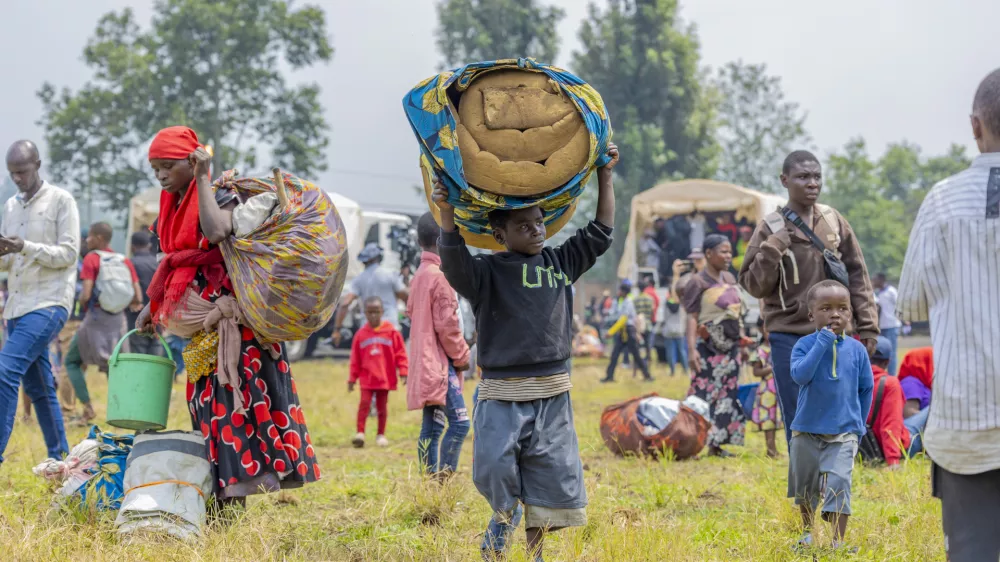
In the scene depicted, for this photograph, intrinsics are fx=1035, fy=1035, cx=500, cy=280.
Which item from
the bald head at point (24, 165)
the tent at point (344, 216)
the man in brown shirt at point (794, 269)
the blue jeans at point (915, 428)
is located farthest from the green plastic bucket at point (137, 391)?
the tent at point (344, 216)

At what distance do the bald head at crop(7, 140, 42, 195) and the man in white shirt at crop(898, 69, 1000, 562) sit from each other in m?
5.21

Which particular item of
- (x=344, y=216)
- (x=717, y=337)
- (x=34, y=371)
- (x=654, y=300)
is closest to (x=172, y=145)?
(x=34, y=371)

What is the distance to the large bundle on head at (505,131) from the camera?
3.84 m

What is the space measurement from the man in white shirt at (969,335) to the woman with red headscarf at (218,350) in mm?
2807

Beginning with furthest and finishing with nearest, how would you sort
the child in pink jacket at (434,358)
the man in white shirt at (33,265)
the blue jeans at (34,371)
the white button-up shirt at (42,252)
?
the child in pink jacket at (434,358) → the white button-up shirt at (42,252) → the man in white shirt at (33,265) → the blue jeans at (34,371)

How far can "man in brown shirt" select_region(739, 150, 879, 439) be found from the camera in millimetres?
5262

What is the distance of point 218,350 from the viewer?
181 inches

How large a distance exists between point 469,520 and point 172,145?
2335 mm

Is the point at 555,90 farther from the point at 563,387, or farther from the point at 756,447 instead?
the point at 756,447

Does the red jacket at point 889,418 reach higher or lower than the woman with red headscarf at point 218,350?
lower

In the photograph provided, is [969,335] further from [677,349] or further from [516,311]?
[677,349]

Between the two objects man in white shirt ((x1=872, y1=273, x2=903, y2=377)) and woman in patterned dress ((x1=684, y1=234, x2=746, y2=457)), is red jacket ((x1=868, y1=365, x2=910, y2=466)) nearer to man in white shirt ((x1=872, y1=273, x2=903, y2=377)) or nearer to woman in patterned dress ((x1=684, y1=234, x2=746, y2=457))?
woman in patterned dress ((x1=684, y1=234, x2=746, y2=457))

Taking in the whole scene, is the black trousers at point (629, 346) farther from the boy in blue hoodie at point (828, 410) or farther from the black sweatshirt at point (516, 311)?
the black sweatshirt at point (516, 311)

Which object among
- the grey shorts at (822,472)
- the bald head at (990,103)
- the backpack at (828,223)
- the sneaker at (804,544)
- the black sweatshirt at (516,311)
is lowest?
the sneaker at (804,544)
